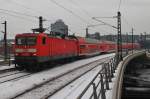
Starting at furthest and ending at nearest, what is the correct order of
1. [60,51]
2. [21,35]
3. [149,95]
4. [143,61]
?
1. [143,61]
2. [60,51]
3. [21,35]
4. [149,95]

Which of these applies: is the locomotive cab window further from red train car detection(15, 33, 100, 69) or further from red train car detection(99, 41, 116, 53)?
red train car detection(99, 41, 116, 53)

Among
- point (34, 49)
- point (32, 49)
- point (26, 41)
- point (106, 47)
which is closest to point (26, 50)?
point (32, 49)

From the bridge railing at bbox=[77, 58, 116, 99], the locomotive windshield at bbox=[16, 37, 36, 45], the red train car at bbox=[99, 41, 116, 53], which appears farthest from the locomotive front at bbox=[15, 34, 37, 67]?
the red train car at bbox=[99, 41, 116, 53]

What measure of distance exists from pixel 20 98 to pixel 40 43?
14.5 meters

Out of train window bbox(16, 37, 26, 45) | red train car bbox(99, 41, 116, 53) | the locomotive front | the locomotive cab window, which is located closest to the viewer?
the locomotive front

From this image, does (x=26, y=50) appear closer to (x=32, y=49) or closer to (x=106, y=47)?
(x=32, y=49)

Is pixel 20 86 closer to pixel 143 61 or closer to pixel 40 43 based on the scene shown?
pixel 40 43

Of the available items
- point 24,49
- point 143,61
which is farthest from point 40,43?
point 143,61

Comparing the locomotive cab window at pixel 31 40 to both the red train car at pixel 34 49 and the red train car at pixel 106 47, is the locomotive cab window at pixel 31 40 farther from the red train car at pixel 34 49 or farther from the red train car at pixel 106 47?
the red train car at pixel 106 47

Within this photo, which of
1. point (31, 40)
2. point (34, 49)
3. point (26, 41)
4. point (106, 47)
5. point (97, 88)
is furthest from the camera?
point (106, 47)

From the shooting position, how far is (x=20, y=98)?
16.2 meters

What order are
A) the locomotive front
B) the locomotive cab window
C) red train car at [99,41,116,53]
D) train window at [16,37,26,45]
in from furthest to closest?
red train car at [99,41,116,53] < train window at [16,37,26,45] < the locomotive cab window < the locomotive front

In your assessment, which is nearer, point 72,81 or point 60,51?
point 72,81

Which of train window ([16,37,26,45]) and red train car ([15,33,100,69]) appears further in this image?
train window ([16,37,26,45])
